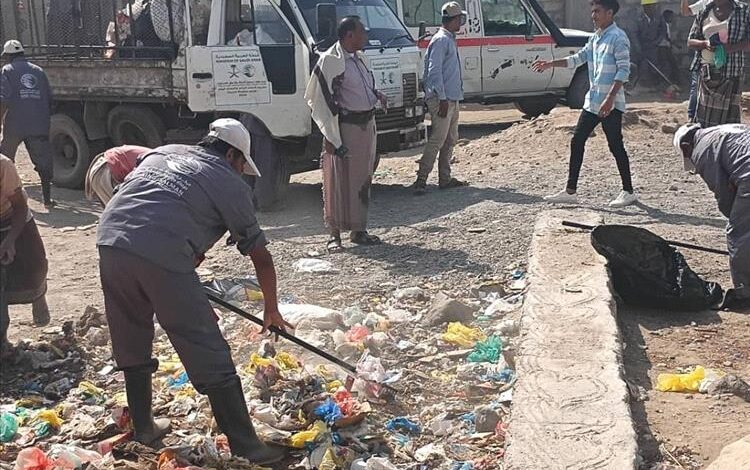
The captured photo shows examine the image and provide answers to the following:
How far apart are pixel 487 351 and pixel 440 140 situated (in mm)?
4974

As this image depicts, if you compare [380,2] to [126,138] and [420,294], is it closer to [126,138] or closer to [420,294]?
[126,138]

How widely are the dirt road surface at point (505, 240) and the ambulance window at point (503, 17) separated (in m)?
1.94

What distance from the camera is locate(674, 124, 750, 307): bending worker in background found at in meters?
5.62

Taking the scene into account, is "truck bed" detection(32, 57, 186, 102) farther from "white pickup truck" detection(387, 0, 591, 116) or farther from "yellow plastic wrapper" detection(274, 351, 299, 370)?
"yellow plastic wrapper" detection(274, 351, 299, 370)

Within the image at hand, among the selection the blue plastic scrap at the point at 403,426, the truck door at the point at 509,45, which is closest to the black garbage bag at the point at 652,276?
the blue plastic scrap at the point at 403,426

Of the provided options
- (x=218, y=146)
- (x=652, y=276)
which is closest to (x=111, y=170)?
(x=218, y=146)

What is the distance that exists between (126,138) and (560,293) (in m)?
6.79

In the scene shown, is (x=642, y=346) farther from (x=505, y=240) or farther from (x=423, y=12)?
(x=423, y=12)

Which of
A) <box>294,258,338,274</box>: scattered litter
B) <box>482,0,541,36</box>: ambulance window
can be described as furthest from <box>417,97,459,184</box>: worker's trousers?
<box>482,0,541,36</box>: ambulance window

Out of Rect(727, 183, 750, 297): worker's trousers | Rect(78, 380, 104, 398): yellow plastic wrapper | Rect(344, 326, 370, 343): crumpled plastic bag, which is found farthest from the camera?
Rect(727, 183, 750, 297): worker's trousers

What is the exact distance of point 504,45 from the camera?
1434 centimetres

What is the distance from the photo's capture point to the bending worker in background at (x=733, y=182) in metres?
5.62

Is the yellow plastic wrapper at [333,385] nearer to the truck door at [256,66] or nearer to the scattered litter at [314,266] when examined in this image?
the scattered litter at [314,266]

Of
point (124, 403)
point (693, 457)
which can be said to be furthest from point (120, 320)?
point (693, 457)
